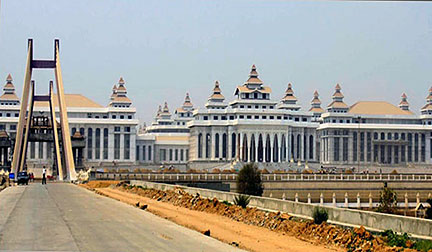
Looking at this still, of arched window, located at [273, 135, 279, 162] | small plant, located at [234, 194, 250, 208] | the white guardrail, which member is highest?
arched window, located at [273, 135, 279, 162]

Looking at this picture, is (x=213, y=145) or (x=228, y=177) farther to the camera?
(x=213, y=145)

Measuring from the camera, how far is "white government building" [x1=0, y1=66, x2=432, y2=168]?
17288 cm

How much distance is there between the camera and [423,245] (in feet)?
68.0

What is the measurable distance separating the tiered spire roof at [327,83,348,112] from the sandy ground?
15778cm

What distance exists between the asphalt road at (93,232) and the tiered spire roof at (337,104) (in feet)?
520

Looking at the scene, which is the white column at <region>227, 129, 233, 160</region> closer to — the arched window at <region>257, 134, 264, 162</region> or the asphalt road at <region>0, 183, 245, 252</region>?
the arched window at <region>257, 134, 264, 162</region>

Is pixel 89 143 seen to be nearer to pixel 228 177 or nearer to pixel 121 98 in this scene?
pixel 121 98

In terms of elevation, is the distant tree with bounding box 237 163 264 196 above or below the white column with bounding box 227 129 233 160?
below

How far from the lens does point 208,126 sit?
176 m

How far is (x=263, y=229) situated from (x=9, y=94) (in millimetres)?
168149

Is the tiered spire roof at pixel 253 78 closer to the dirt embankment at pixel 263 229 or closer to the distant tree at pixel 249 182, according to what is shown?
the distant tree at pixel 249 182

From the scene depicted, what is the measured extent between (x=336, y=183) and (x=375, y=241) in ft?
243

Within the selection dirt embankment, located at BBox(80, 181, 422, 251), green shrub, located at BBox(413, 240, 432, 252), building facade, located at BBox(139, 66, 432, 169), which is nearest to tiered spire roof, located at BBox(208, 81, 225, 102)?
building facade, located at BBox(139, 66, 432, 169)

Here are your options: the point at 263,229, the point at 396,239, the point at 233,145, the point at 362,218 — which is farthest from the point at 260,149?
the point at 396,239
